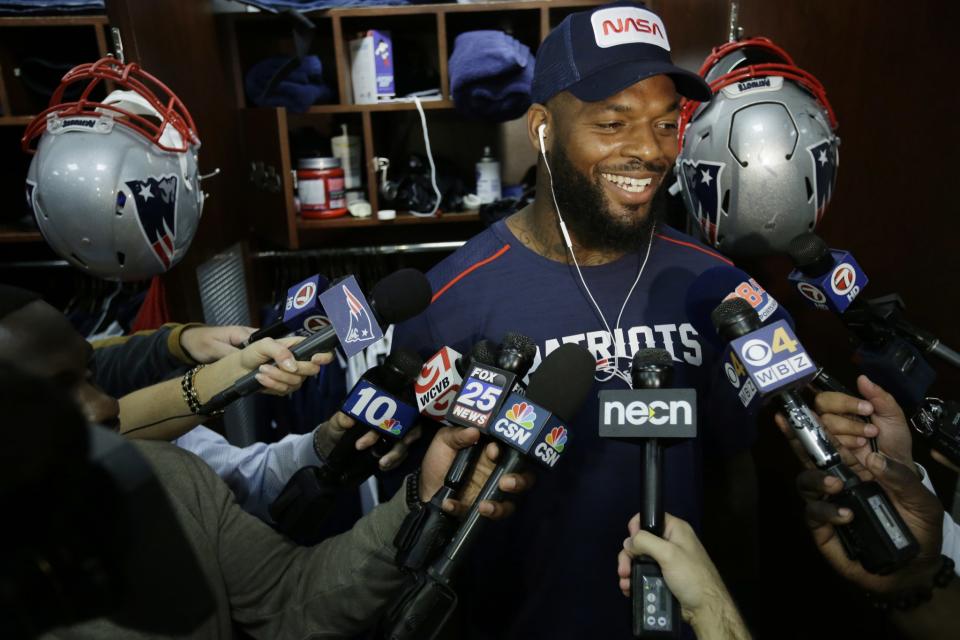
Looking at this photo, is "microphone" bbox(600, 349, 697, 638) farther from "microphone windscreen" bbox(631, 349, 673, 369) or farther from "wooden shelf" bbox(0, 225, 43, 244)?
"wooden shelf" bbox(0, 225, 43, 244)

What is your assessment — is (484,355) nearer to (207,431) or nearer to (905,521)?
(905,521)

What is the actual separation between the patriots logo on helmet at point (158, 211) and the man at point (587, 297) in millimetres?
610

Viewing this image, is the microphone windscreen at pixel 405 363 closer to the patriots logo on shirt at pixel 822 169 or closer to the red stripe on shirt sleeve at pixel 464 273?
the red stripe on shirt sleeve at pixel 464 273

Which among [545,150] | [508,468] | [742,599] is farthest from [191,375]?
[742,599]

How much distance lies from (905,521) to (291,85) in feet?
6.83

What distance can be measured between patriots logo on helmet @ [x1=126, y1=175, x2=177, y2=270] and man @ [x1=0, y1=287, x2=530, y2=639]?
1.74 feet

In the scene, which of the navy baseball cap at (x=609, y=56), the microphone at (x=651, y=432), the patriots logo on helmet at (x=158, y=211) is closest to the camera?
the microphone at (x=651, y=432)

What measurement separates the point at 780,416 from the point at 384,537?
570mm

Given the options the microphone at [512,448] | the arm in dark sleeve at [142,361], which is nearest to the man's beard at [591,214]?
the microphone at [512,448]

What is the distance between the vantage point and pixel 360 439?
1081mm

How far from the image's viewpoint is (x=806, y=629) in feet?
7.19

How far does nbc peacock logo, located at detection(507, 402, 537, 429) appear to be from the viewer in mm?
862

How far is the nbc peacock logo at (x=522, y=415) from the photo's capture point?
862 millimetres

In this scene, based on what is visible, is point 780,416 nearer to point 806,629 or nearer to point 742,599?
point 742,599
